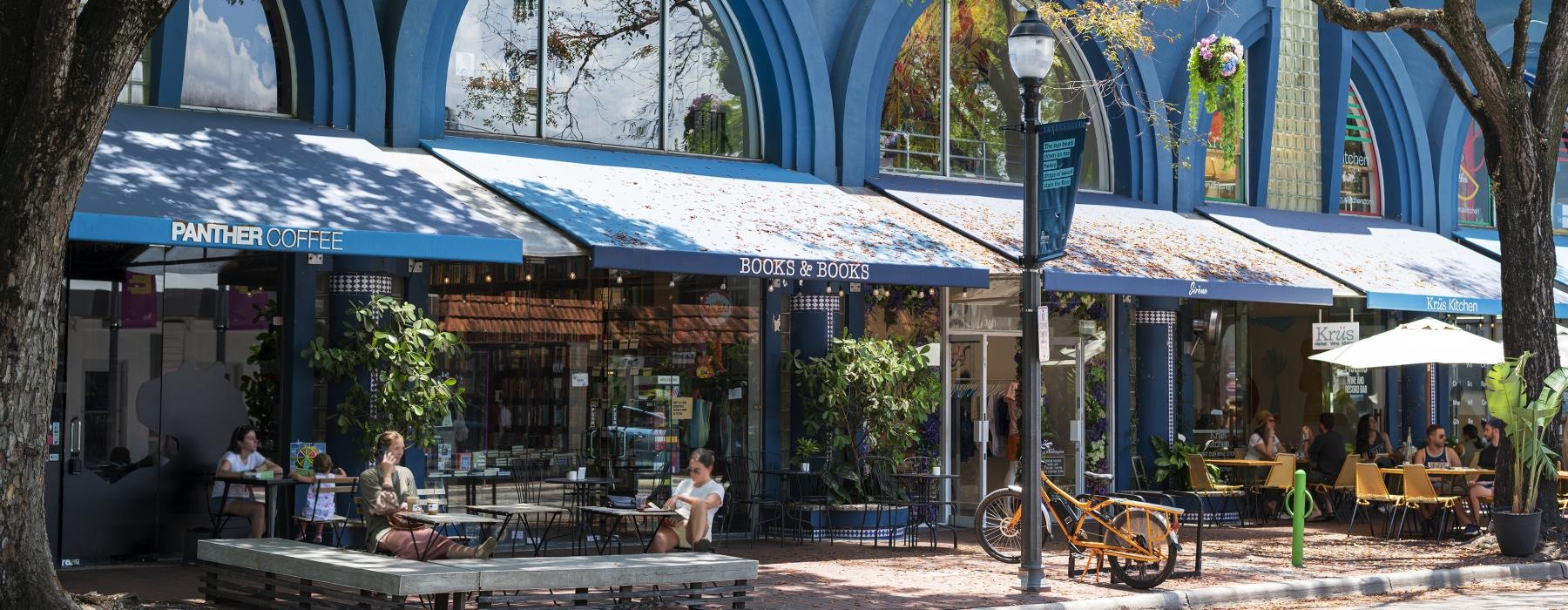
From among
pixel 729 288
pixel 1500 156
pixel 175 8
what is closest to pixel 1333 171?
pixel 1500 156

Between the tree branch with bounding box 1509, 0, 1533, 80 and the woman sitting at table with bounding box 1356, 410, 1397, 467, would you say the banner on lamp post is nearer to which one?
the tree branch with bounding box 1509, 0, 1533, 80

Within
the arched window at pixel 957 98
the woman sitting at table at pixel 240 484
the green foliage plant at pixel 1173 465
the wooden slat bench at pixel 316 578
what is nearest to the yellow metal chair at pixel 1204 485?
the green foliage plant at pixel 1173 465

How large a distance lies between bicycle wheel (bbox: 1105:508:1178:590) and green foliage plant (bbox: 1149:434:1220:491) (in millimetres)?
5799

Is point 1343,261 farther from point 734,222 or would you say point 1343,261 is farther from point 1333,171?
point 734,222

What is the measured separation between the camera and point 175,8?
12.9 m

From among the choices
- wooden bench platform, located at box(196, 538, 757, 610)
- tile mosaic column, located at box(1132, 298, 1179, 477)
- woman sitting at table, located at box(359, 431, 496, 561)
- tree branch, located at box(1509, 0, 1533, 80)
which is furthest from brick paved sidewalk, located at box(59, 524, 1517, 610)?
tree branch, located at box(1509, 0, 1533, 80)

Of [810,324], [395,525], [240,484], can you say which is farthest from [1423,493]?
[240,484]

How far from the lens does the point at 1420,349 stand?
16.6m

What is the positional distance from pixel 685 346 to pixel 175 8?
5274 millimetres

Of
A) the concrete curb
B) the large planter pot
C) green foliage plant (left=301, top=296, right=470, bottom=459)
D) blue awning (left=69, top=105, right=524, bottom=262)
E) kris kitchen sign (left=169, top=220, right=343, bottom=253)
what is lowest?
the concrete curb

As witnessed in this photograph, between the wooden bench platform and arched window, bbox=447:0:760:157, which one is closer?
the wooden bench platform

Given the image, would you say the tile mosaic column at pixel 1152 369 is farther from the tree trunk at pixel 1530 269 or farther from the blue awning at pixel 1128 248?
the tree trunk at pixel 1530 269

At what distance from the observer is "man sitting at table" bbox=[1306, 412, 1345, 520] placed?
18.4 metres

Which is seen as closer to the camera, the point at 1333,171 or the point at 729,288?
the point at 729,288
